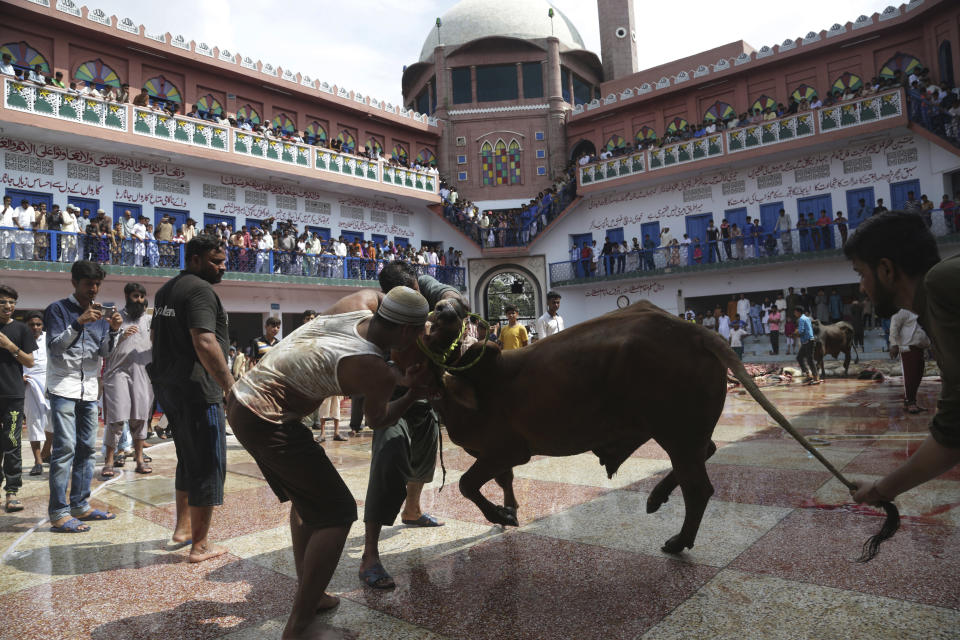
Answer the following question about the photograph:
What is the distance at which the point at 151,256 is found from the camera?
693 inches

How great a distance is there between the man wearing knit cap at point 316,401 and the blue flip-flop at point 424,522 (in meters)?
1.51

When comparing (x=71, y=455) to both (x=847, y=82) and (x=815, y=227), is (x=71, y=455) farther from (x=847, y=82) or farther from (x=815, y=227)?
(x=847, y=82)

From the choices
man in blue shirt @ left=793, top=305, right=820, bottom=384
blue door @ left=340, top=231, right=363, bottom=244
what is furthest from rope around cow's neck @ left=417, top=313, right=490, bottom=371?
blue door @ left=340, top=231, right=363, bottom=244

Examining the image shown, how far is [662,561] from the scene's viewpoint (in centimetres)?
310

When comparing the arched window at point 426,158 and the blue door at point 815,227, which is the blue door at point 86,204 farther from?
the blue door at point 815,227

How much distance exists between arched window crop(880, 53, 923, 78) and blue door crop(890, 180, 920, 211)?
Result: 3718 mm

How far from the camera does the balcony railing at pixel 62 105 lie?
Result: 51.8 ft

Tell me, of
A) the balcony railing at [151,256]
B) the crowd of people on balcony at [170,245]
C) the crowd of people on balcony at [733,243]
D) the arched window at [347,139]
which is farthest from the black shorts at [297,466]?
the arched window at [347,139]

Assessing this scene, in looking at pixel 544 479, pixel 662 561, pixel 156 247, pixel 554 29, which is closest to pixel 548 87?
pixel 554 29

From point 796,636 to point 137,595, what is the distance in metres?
2.96

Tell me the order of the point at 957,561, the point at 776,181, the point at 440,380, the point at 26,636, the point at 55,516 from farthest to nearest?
1. the point at 776,181
2. the point at 55,516
3. the point at 440,380
4. the point at 957,561
5. the point at 26,636

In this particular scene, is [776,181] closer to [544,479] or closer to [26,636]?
[544,479]

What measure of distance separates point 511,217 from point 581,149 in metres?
5.31

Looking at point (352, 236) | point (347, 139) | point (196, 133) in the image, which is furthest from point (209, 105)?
point (352, 236)
